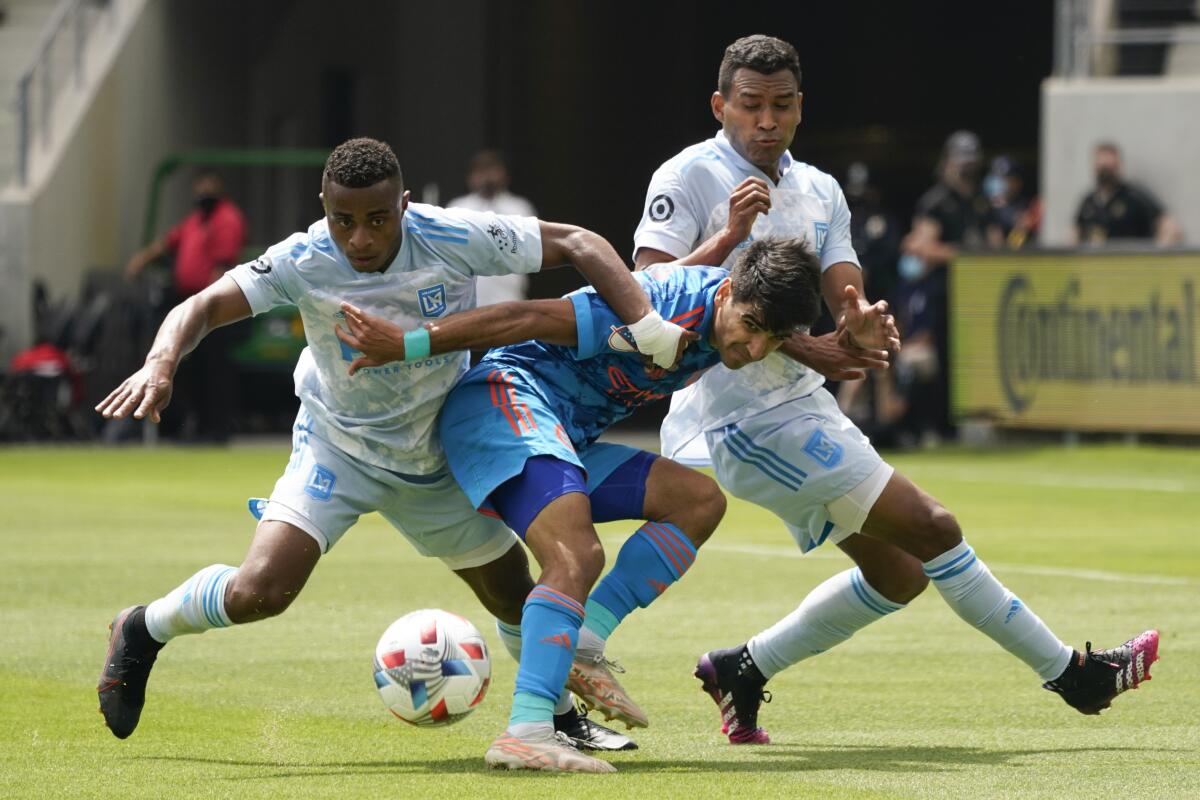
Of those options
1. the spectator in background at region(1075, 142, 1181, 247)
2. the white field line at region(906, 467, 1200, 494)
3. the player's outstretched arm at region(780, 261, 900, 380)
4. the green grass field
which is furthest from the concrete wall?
the player's outstretched arm at region(780, 261, 900, 380)

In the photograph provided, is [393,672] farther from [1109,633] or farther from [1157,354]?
[1157,354]

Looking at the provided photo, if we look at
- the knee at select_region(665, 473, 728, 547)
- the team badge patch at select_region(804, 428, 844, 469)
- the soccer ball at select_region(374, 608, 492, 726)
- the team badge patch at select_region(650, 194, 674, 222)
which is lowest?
the soccer ball at select_region(374, 608, 492, 726)

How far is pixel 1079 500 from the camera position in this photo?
15477 millimetres

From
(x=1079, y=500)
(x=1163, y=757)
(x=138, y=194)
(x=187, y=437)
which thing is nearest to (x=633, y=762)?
(x=1163, y=757)

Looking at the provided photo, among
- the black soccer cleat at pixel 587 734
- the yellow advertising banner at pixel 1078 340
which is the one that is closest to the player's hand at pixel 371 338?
the black soccer cleat at pixel 587 734

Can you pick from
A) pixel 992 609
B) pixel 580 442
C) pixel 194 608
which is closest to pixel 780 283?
pixel 580 442

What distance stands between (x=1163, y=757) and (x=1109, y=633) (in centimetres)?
275

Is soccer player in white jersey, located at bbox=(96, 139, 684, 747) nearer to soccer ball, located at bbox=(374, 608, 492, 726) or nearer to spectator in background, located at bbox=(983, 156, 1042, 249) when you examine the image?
soccer ball, located at bbox=(374, 608, 492, 726)

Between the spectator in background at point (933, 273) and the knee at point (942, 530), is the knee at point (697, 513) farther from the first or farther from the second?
the spectator in background at point (933, 273)

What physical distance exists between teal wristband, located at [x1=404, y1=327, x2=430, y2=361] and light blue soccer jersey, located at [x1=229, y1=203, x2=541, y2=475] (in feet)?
0.76

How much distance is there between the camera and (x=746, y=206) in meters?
6.84

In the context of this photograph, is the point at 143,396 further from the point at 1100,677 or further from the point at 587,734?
the point at 1100,677

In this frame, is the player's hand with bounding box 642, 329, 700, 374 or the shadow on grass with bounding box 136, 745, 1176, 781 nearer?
the shadow on grass with bounding box 136, 745, 1176, 781

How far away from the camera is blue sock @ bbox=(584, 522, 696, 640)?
652cm
